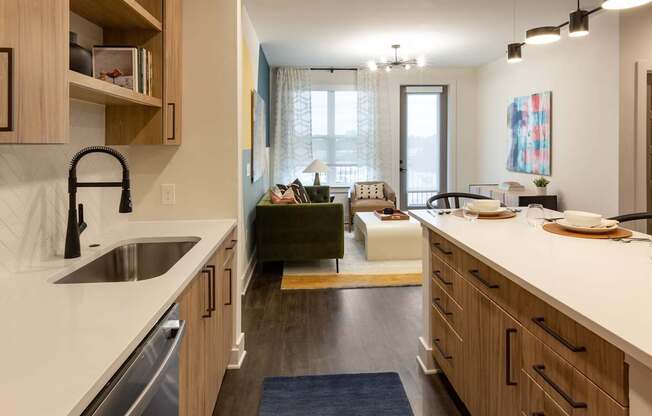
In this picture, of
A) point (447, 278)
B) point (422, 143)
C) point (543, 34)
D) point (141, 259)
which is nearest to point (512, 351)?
point (447, 278)

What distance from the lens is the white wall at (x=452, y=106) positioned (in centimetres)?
809

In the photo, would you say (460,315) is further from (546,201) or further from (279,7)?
(546,201)

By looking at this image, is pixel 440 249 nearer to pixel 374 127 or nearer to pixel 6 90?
pixel 6 90

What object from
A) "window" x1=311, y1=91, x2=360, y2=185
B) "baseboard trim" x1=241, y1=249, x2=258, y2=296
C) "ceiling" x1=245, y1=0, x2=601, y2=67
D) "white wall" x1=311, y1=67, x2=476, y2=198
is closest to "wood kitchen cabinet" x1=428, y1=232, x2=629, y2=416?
"baseboard trim" x1=241, y1=249, x2=258, y2=296

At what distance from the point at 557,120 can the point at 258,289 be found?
4105 millimetres

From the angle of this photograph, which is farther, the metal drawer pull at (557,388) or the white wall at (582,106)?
the white wall at (582,106)

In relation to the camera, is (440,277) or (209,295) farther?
(440,277)

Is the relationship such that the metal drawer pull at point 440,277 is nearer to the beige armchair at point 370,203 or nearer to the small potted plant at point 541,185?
the small potted plant at point 541,185

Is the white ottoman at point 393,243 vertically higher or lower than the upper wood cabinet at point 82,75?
lower

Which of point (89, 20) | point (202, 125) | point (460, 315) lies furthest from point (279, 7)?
point (460, 315)

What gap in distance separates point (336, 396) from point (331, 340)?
76cm

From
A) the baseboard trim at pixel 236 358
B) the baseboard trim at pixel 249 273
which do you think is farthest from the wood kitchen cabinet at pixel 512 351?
the baseboard trim at pixel 249 273

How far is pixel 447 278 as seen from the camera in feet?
7.49

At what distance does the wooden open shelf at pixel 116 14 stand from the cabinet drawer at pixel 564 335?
1.75m
